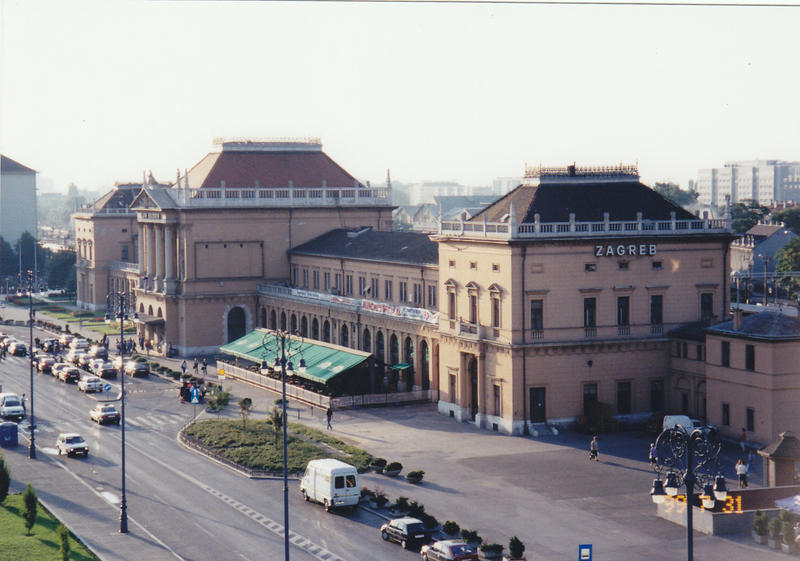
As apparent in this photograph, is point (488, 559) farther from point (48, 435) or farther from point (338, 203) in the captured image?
point (338, 203)

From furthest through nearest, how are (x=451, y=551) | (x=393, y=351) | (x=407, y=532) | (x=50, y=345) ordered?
(x=50, y=345) < (x=393, y=351) < (x=407, y=532) < (x=451, y=551)

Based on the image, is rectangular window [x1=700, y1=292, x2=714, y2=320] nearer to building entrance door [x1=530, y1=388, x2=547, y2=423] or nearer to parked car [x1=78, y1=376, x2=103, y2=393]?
building entrance door [x1=530, y1=388, x2=547, y2=423]

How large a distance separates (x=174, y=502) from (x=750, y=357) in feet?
109

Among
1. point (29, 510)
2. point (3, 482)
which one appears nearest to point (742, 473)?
point (29, 510)

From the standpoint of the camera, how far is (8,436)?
77375mm

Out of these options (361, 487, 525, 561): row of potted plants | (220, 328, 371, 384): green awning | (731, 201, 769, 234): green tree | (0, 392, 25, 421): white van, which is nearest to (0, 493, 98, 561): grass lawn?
(361, 487, 525, 561): row of potted plants

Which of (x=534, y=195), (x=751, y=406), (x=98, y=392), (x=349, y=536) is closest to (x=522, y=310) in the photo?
(x=534, y=195)

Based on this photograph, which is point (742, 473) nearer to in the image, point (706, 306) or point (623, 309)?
point (623, 309)

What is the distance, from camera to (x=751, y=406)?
70938 mm

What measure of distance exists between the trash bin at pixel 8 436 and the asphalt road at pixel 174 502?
2.10 feet

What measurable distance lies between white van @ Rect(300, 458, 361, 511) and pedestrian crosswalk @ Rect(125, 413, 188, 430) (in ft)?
82.4

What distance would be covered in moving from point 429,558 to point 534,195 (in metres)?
36.1

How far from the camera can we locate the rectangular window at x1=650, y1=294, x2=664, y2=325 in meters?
79.4

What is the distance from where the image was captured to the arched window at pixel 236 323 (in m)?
122
